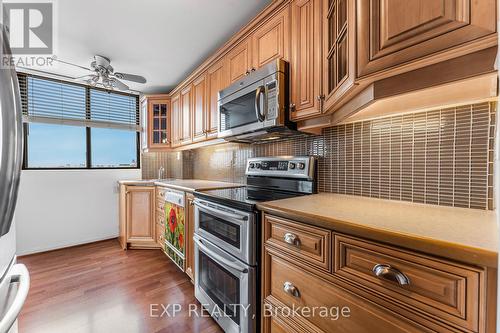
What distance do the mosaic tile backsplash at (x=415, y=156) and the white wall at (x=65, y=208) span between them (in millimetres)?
3053

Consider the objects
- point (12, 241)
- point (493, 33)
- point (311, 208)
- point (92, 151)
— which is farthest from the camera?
point (92, 151)

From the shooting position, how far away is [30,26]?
1.79 m

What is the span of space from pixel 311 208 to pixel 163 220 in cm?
220

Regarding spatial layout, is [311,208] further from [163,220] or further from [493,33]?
[163,220]

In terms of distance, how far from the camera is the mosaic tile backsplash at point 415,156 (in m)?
0.95

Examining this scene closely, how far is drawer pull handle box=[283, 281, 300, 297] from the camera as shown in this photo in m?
1.01

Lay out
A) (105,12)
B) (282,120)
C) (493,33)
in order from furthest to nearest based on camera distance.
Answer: (105,12) → (282,120) → (493,33)

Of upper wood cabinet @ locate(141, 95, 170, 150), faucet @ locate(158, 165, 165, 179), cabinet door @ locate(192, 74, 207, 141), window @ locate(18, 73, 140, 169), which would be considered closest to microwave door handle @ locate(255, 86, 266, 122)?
cabinet door @ locate(192, 74, 207, 141)

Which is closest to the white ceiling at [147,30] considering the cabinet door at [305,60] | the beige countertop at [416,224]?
the cabinet door at [305,60]

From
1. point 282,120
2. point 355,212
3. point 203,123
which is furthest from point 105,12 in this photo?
point 355,212

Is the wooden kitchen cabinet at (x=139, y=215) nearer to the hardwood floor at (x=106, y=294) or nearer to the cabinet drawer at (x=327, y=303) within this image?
the hardwood floor at (x=106, y=294)

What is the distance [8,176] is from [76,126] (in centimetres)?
298

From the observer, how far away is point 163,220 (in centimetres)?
269

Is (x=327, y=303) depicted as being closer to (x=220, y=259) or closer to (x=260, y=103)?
(x=220, y=259)
